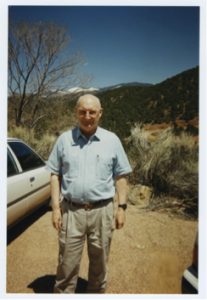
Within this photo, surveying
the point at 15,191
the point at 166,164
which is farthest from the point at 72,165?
the point at 166,164

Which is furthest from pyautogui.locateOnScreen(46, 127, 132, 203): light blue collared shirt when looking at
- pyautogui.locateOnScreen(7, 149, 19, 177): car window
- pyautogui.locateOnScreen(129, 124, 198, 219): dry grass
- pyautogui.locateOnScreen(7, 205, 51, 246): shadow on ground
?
pyautogui.locateOnScreen(129, 124, 198, 219): dry grass

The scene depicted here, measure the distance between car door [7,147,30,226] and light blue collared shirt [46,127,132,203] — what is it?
0.98m

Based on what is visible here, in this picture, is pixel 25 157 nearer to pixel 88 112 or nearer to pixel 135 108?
pixel 88 112

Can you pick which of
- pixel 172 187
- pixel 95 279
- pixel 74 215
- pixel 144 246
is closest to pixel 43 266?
pixel 95 279

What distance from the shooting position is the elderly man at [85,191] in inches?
58.5

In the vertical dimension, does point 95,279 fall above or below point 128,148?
below

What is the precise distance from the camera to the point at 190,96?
8.27 meters

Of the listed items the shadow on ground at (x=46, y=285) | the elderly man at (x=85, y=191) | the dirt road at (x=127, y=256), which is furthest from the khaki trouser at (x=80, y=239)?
the dirt road at (x=127, y=256)

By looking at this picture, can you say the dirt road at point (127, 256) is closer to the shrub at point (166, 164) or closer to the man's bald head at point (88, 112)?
the shrub at point (166, 164)

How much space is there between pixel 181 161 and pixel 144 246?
2228 millimetres

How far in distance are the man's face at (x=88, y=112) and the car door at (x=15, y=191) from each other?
1.28m

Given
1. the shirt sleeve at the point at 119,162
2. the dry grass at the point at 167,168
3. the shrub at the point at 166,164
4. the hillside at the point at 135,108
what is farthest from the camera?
the hillside at the point at 135,108

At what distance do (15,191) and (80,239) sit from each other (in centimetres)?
118
